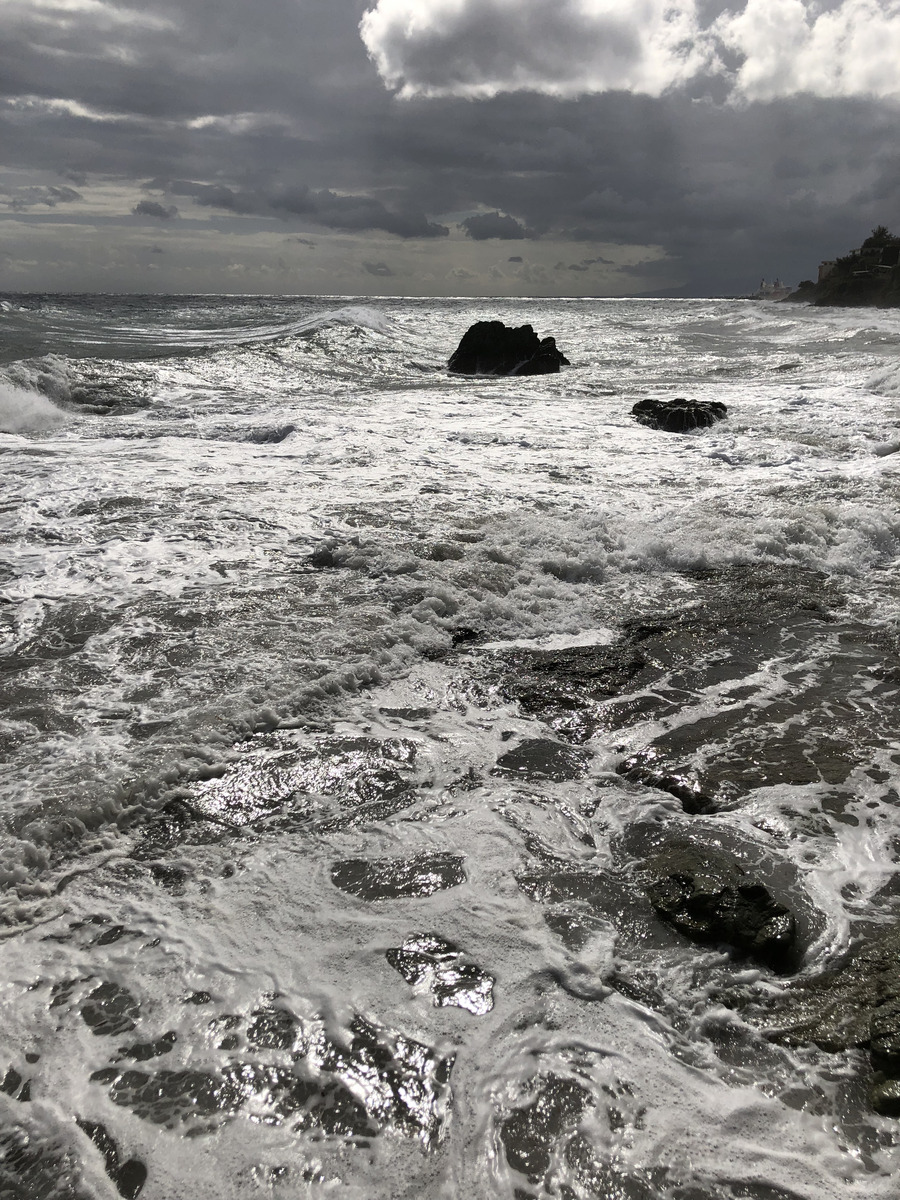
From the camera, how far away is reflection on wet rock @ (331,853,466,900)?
2969 millimetres

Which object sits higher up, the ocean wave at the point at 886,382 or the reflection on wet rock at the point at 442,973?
the ocean wave at the point at 886,382

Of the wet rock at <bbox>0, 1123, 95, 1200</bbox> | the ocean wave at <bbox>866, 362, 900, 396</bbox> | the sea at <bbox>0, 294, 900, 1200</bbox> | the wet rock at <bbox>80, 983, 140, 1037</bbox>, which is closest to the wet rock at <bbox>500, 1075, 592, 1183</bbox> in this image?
the sea at <bbox>0, 294, 900, 1200</bbox>

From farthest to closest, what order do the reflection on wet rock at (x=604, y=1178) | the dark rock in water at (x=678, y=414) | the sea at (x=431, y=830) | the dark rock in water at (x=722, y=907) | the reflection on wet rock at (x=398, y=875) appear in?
the dark rock in water at (x=678, y=414), the reflection on wet rock at (x=398, y=875), the dark rock in water at (x=722, y=907), the sea at (x=431, y=830), the reflection on wet rock at (x=604, y=1178)

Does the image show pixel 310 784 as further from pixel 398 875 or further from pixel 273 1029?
pixel 273 1029

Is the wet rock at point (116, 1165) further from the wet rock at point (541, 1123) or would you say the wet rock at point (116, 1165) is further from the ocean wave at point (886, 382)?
the ocean wave at point (886, 382)

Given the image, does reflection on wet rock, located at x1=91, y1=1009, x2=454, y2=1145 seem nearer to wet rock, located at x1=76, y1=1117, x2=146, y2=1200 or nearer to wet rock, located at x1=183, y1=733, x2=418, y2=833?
wet rock, located at x1=76, y1=1117, x2=146, y2=1200

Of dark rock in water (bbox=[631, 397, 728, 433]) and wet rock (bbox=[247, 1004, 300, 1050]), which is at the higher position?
dark rock in water (bbox=[631, 397, 728, 433])

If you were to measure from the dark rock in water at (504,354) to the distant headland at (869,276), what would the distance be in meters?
57.0

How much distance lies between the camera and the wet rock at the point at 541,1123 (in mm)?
2027

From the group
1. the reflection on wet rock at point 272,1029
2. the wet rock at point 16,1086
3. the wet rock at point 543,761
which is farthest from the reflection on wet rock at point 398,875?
the wet rock at point 16,1086

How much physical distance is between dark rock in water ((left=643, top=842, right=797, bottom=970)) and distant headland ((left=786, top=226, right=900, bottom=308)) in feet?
249

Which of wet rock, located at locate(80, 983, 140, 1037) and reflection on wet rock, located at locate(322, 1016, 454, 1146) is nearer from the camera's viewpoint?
reflection on wet rock, located at locate(322, 1016, 454, 1146)

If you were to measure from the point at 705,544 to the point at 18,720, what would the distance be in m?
5.68

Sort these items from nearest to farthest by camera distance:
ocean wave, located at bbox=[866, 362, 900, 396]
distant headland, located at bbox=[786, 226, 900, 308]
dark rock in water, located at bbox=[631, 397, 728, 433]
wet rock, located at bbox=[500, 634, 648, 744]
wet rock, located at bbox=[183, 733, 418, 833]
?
wet rock, located at bbox=[183, 733, 418, 833], wet rock, located at bbox=[500, 634, 648, 744], dark rock in water, located at bbox=[631, 397, 728, 433], ocean wave, located at bbox=[866, 362, 900, 396], distant headland, located at bbox=[786, 226, 900, 308]
